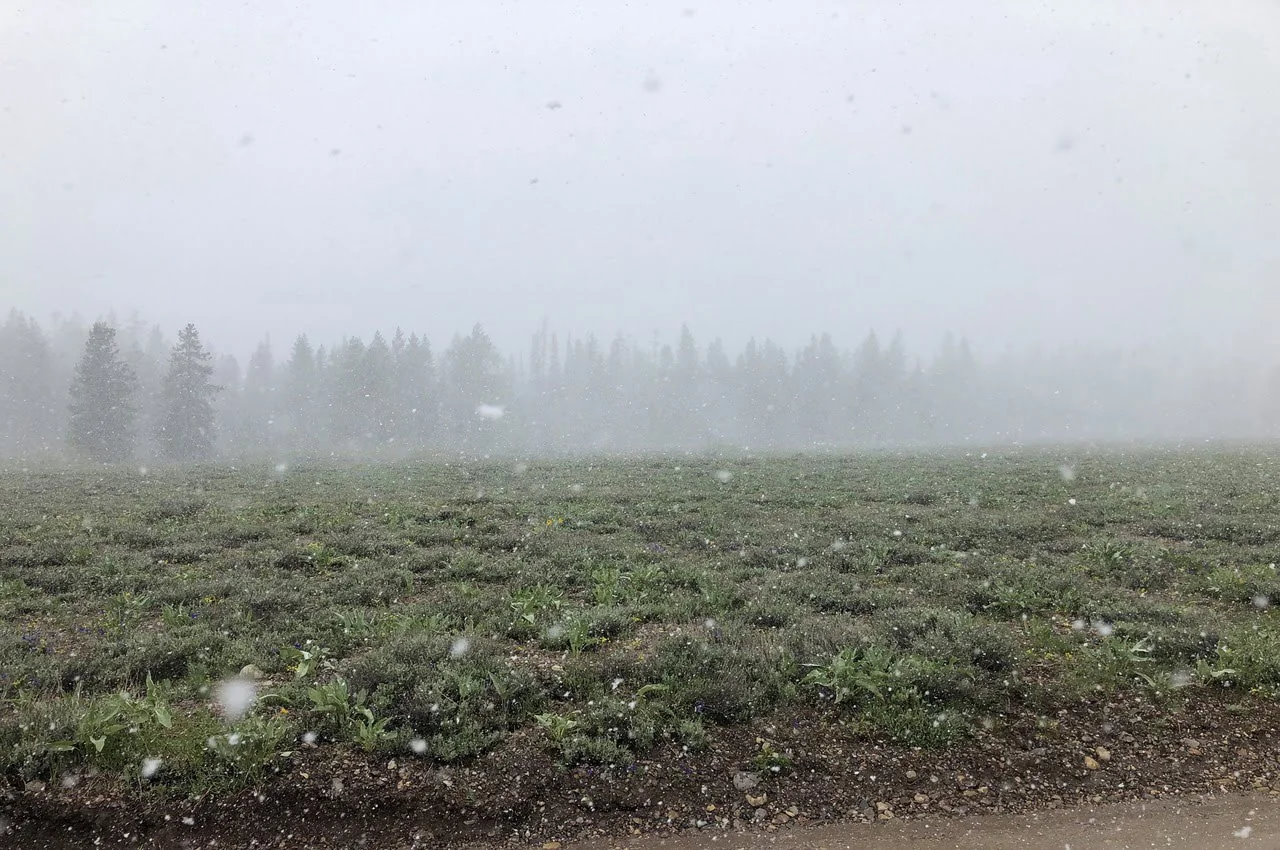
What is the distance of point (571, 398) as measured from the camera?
10850cm

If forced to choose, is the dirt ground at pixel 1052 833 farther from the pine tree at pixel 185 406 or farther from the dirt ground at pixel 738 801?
the pine tree at pixel 185 406

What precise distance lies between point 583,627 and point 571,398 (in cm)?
10162

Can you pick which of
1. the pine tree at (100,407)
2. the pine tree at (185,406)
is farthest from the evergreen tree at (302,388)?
the pine tree at (100,407)

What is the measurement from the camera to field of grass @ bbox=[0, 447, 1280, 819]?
557cm

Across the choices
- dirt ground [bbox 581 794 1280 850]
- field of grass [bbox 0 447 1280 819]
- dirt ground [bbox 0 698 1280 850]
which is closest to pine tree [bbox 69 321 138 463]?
field of grass [bbox 0 447 1280 819]

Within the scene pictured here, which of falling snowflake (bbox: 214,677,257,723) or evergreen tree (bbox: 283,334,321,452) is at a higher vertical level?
evergreen tree (bbox: 283,334,321,452)

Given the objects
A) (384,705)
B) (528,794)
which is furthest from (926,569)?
(384,705)

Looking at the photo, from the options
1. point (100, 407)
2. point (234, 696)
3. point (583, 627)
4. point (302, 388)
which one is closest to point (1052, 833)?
point (583, 627)

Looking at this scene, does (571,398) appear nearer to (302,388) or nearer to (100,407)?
(302,388)

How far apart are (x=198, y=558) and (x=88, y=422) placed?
2100 inches

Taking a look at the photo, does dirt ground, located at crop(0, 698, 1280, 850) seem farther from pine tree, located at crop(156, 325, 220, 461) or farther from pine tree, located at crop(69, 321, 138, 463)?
pine tree, located at crop(156, 325, 220, 461)

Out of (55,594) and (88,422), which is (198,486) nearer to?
(55,594)

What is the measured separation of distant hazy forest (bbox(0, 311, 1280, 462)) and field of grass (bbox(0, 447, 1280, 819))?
44.0 meters

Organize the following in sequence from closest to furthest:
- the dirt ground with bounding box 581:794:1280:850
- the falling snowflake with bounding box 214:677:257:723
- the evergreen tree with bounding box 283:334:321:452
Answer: the dirt ground with bounding box 581:794:1280:850 → the falling snowflake with bounding box 214:677:257:723 → the evergreen tree with bounding box 283:334:321:452
